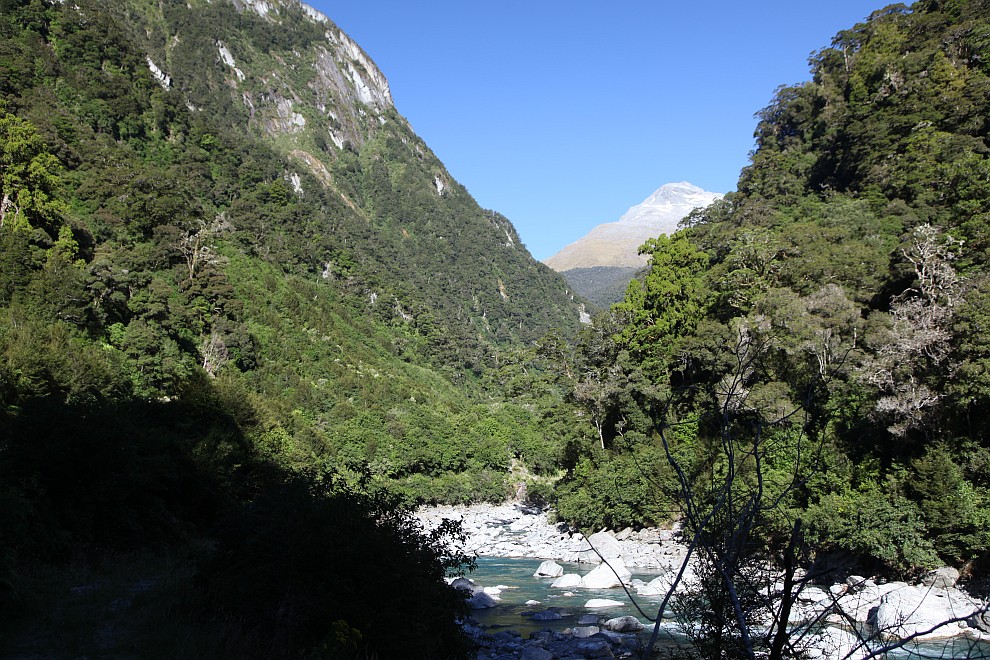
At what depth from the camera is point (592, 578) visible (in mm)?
21438

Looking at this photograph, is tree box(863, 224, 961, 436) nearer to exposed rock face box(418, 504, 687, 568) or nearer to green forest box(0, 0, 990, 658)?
green forest box(0, 0, 990, 658)

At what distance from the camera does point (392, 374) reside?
58.9m

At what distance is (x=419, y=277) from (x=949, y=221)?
100433 mm

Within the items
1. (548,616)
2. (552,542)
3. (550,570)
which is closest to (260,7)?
(552,542)

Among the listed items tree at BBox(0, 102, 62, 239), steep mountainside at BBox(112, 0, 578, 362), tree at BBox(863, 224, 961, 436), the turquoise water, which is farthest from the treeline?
steep mountainside at BBox(112, 0, 578, 362)

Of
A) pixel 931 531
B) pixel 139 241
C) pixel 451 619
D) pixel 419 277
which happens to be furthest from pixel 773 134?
pixel 419 277

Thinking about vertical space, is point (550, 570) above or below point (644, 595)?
below

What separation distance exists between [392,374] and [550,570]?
124 feet

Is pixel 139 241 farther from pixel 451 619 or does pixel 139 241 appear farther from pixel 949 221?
pixel 949 221

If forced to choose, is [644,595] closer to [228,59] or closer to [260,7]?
[228,59]

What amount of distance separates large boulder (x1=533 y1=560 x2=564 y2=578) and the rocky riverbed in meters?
0.04

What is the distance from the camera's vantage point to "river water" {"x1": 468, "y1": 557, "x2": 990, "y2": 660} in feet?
51.8

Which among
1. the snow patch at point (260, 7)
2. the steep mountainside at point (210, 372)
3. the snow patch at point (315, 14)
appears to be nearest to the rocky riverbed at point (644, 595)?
the steep mountainside at point (210, 372)

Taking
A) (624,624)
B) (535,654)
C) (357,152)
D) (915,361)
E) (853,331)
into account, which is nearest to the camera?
(535,654)
